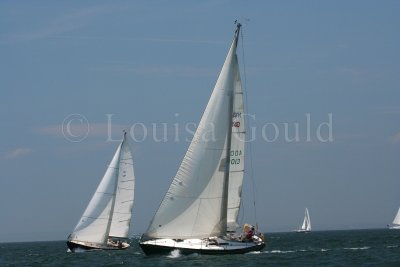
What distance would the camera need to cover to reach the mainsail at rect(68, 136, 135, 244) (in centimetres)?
6800

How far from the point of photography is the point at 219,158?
4822 cm

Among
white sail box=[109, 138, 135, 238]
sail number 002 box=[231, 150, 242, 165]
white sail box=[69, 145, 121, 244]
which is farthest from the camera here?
white sail box=[109, 138, 135, 238]

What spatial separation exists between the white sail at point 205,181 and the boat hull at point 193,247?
38 cm

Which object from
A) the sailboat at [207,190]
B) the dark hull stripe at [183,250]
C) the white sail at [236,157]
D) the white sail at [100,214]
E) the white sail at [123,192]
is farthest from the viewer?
the white sail at [123,192]

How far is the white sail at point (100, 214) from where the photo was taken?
68.0 meters

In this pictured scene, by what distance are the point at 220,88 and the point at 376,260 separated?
14291mm

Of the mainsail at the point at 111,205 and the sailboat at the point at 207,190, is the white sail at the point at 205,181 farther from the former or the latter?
the mainsail at the point at 111,205

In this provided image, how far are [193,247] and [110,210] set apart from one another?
23.7 meters

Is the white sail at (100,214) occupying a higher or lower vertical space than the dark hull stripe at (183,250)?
higher

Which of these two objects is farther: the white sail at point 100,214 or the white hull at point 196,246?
the white sail at point 100,214

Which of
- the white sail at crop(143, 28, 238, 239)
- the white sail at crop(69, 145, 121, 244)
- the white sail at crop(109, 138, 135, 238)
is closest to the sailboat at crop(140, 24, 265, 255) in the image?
the white sail at crop(143, 28, 238, 239)

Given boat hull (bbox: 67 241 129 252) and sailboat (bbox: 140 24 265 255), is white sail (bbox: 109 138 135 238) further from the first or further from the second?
sailboat (bbox: 140 24 265 255)

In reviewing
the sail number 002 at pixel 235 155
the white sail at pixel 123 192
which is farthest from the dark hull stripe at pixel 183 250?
the white sail at pixel 123 192

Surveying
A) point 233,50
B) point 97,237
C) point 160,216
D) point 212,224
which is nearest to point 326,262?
point 212,224
